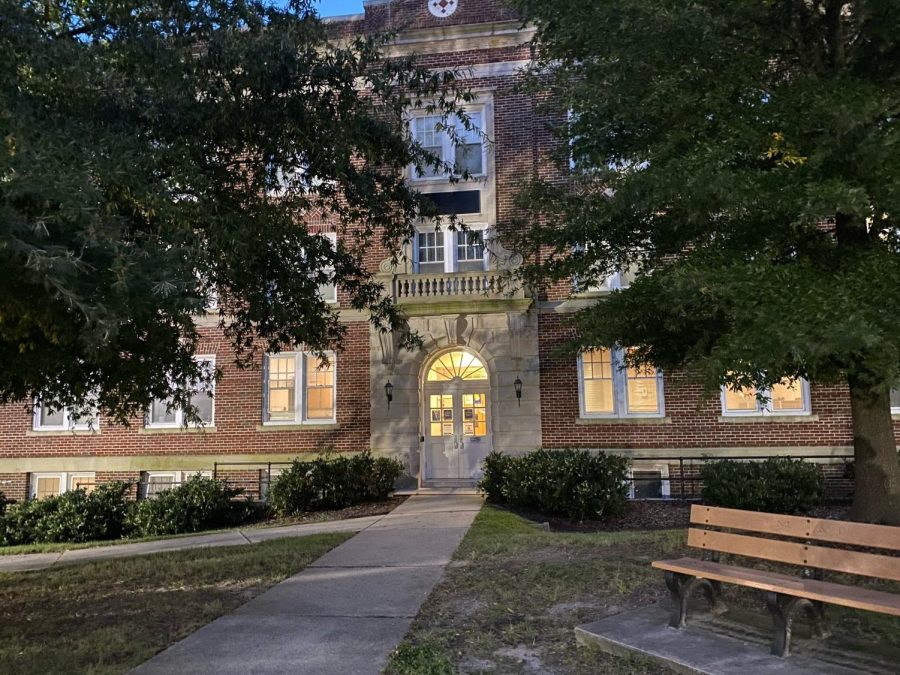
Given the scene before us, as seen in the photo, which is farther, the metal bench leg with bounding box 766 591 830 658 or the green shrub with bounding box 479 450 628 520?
the green shrub with bounding box 479 450 628 520

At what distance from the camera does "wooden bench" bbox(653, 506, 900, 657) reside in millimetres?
4055

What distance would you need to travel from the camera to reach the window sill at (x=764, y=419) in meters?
14.8

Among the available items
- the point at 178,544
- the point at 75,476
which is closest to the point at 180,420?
the point at 75,476

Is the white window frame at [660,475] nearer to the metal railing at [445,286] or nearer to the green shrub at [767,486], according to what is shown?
the green shrub at [767,486]

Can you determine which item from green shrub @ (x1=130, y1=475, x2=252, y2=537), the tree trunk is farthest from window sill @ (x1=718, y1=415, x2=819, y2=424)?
green shrub @ (x1=130, y1=475, x2=252, y2=537)

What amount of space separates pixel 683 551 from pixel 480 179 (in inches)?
434

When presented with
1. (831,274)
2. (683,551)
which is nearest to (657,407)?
(683,551)

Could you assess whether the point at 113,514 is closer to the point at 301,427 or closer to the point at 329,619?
the point at 301,427

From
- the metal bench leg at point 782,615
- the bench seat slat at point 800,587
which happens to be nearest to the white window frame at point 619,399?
the bench seat slat at point 800,587

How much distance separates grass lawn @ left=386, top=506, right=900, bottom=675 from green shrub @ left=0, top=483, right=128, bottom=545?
8812 mm

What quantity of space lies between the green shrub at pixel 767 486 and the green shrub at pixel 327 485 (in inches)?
260

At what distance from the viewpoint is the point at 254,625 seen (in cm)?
555

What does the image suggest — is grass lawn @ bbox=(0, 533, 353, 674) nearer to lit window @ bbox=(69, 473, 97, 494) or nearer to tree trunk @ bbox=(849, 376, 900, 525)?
tree trunk @ bbox=(849, 376, 900, 525)

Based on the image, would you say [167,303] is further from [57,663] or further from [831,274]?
[831,274]
